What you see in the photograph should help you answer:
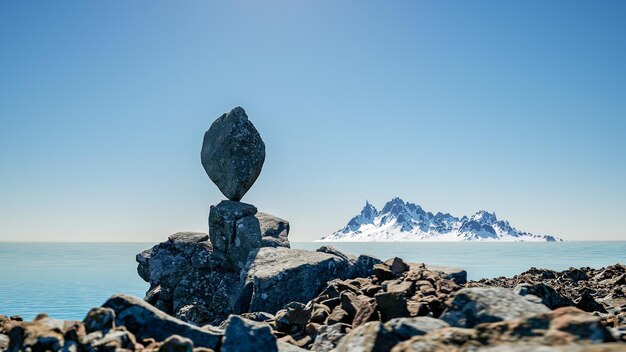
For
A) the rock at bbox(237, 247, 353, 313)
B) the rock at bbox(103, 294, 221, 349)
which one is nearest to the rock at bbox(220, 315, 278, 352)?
the rock at bbox(103, 294, 221, 349)

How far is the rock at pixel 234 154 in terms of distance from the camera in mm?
27594

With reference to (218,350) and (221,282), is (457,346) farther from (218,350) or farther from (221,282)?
(221,282)

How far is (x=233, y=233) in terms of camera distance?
26.8 metres

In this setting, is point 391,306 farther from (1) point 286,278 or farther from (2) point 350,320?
(1) point 286,278

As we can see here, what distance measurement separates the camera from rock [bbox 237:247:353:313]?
62.5ft

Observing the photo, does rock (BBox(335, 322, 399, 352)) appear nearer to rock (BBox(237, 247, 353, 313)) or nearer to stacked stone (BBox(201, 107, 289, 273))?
rock (BBox(237, 247, 353, 313))

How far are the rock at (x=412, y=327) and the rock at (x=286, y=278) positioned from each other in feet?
41.2

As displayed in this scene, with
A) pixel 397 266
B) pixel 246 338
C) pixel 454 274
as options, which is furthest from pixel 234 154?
pixel 246 338

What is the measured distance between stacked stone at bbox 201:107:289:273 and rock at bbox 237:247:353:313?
481 cm

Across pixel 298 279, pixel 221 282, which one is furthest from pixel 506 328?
pixel 221 282

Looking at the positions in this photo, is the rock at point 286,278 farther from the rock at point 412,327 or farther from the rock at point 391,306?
the rock at point 412,327

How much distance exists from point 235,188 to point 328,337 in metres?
18.9

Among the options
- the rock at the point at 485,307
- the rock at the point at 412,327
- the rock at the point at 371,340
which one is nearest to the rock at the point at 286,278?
the rock at the point at 485,307

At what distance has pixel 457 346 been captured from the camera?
5578 millimetres
